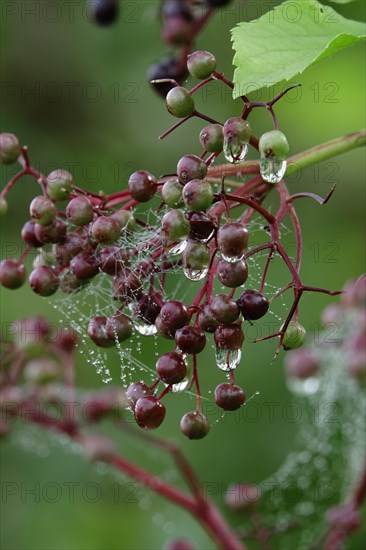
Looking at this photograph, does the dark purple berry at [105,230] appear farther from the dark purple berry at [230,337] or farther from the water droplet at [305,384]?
A: the water droplet at [305,384]

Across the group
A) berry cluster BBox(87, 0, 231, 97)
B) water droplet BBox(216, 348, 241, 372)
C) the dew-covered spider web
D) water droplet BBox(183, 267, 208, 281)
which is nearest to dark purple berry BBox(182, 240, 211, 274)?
water droplet BBox(183, 267, 208, 281)

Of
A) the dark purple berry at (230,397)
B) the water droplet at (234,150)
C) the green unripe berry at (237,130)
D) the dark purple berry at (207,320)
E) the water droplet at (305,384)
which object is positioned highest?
the green unripe berry at (237,130)

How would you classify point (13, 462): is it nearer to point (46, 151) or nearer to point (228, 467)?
point (228, 467)

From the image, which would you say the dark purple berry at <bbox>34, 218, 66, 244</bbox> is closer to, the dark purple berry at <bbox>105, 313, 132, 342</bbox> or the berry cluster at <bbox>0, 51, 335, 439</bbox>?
the berry cluster at <bbox>0, 51, 335, 439</bbox>

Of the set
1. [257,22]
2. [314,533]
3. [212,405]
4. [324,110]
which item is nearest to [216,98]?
[324,110]

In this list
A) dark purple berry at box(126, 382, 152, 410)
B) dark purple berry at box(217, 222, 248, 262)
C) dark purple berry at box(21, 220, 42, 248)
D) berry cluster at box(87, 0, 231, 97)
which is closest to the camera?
dark purple berry at box(217, 222, 248, 262)

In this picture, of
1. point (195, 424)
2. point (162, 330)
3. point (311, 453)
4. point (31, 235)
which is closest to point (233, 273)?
point (162, 330)

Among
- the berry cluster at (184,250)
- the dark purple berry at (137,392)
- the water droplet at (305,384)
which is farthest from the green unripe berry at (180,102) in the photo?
the water droplet at (305,384)
